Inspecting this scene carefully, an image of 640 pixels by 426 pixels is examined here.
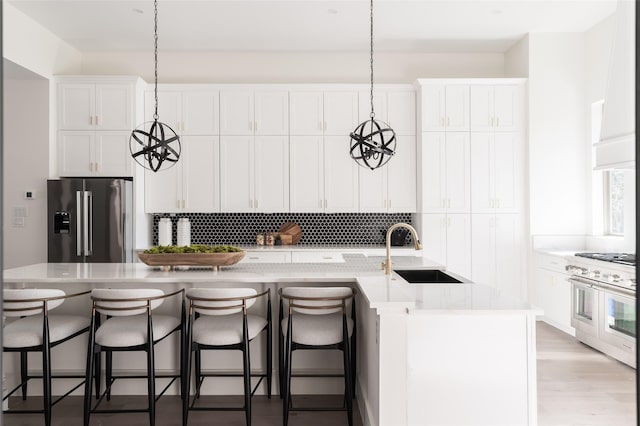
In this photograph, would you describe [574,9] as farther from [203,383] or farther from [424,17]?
[203,383]

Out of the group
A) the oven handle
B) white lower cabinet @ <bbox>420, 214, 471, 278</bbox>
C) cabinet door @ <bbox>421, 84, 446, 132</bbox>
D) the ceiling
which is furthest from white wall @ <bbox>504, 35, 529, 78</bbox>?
the oven handle

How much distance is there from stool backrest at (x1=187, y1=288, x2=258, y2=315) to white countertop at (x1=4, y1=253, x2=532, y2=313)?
24 centimetres

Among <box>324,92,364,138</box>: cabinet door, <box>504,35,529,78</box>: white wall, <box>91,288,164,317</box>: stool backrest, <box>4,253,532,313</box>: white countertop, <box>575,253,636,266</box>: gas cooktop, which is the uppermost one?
<box>504,35,529,78</box>: white wall

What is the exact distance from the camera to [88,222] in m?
5.10

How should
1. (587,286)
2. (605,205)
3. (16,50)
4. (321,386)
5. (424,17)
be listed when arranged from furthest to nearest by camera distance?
(605,205), (424,17), (16,50), (587,286), (321,386)

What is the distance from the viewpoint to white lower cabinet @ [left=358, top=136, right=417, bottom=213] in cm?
564

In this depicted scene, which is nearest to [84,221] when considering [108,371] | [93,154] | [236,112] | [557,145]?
[93,154]

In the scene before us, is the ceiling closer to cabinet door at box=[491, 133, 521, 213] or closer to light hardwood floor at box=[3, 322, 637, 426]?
cabinet door at box=[491, 133, 521, 213]

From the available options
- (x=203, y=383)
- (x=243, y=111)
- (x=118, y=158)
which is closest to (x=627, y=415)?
(x=203, y=383)

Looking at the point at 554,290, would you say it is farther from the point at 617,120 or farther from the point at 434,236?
the point at 617,120

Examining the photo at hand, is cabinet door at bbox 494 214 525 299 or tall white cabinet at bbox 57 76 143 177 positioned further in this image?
cabinet door at bbox 494 214 525 299

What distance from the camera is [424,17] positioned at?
4.96m

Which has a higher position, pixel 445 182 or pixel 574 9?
pixel 574 9

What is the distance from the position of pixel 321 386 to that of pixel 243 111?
340cm
